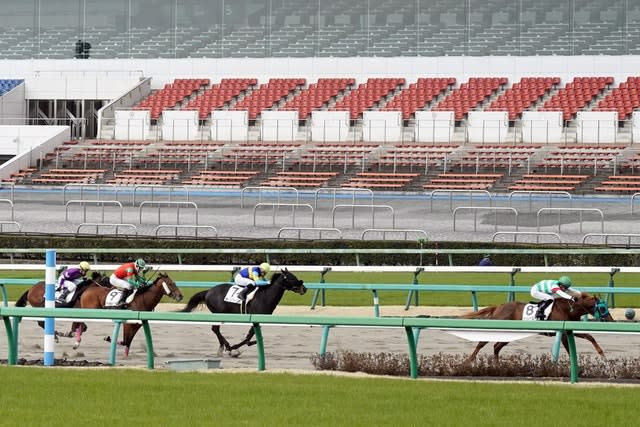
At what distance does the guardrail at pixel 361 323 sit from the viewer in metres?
10.8

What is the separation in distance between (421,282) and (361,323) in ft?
42.9

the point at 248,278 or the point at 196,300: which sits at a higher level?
the point at 248,278

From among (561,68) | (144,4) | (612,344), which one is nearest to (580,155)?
(561,68)

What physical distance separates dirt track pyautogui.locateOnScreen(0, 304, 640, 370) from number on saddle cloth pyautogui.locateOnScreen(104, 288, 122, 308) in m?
0.55

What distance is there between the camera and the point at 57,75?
54.6 meters

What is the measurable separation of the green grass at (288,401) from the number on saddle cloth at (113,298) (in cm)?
461

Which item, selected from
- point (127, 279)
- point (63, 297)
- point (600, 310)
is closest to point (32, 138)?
point (63, 297)

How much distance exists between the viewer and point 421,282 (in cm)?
2425

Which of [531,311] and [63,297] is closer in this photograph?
[531,311]

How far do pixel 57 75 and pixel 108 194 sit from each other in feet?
51.1

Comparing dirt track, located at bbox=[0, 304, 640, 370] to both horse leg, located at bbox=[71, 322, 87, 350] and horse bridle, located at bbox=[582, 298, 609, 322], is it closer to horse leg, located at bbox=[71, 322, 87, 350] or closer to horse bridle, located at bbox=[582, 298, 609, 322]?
horse leg, located at bbox=[71, 322, 87, 350]

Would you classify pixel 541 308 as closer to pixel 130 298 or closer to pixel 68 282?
pixel 130 298

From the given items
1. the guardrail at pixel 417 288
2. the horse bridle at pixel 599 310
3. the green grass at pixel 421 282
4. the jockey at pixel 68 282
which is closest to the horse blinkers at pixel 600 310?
the horse bridle at pixel 599 310

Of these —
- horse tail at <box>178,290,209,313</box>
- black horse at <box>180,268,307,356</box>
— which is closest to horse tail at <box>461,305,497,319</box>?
black horse at <box>180,268,307,356</box>
